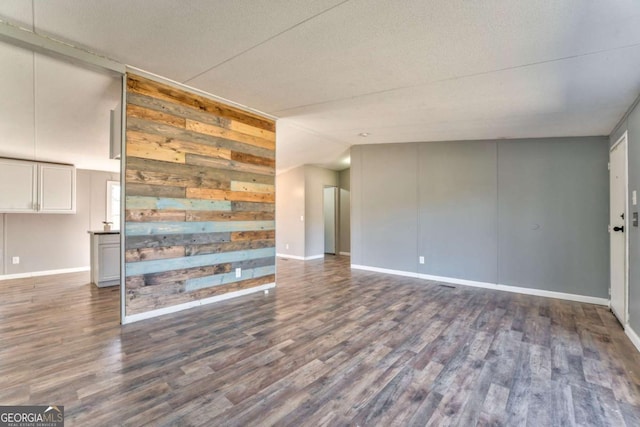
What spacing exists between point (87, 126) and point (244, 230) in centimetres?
261

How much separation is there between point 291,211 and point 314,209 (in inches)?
25.5

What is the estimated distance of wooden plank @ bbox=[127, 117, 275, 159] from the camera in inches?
117

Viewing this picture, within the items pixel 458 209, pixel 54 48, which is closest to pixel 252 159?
pixel 54 48

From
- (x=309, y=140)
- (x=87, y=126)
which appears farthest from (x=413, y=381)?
(x=87, y=126)

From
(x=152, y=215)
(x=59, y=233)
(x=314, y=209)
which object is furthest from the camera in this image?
(x=314, y=209)

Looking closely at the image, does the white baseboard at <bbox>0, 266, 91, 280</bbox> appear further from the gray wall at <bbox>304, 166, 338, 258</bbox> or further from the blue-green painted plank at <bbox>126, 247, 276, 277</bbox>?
the gray wall at <bbox>304, 166, 338, 258</bbox>

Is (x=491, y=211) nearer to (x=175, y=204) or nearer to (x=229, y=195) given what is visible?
(x=229, y=195)

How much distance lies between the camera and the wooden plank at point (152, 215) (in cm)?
293

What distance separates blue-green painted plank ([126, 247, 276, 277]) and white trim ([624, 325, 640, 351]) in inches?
160

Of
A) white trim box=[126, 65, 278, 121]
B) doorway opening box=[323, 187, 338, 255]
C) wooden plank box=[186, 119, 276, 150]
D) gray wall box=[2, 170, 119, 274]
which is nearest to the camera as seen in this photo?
white trim box=[126, 65, 278, 121]

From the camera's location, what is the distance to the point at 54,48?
2.33 m

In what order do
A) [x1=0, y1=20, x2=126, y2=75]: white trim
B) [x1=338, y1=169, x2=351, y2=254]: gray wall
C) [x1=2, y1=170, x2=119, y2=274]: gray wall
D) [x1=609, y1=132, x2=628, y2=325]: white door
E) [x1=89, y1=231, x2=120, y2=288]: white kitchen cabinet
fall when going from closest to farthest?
[x1=0, y1=20, x2=126, y2=75]: white trim
[x1=609, y1=132, x2=628, y2=325]: white door
[x1=89, y1=231, x2=120, y2=288]: white kitchen cabinet
[x1=2, y1=170, x2=119, y2=274]: gray wall
[x1=338, y1=169, x2=351, y2=254]: gray wall

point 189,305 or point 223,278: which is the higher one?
point 223,278

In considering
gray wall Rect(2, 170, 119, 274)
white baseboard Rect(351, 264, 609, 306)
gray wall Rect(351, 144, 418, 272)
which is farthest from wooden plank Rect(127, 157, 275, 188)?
gray wall Rect(2, 170, 119, 274)
